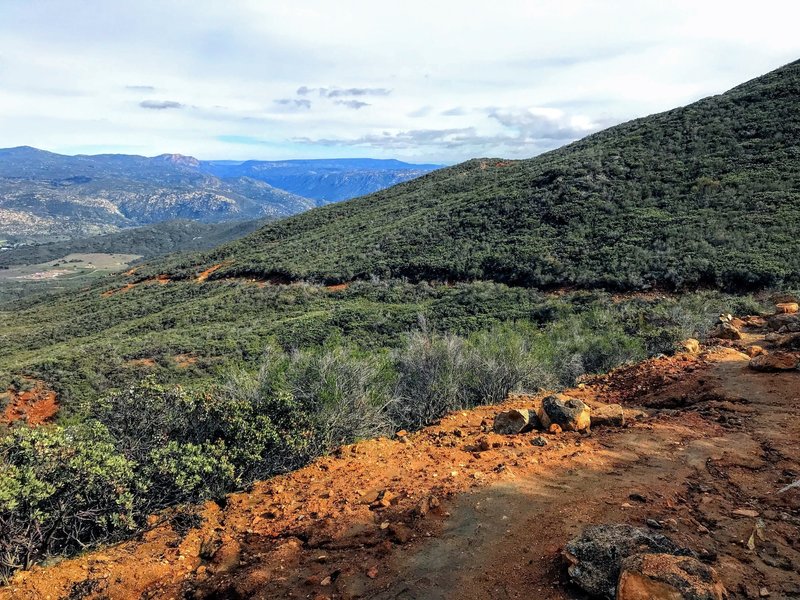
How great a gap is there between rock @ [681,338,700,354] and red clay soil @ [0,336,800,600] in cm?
312

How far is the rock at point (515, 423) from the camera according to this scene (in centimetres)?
729

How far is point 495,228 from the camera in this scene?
32.9 meters

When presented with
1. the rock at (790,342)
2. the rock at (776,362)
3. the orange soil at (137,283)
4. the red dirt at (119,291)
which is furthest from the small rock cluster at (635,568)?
the red dirt at (119,291)

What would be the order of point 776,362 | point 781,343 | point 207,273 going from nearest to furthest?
point 776,362 < point 781,343 < point 207,273

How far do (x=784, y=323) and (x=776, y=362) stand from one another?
4.31 metres

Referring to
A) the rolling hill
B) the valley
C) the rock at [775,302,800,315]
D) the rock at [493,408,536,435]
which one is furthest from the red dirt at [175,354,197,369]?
the rock at [775,302,800,315]

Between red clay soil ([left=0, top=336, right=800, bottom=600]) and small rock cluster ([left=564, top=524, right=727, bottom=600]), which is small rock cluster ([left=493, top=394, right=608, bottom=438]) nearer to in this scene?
red clay soil ([left=0, top=336, right=800, bottom=600])

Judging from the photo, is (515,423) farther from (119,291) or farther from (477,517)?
(119,291)

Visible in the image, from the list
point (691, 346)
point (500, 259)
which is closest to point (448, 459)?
point (691, 346)

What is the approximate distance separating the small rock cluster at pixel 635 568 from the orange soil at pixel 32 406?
19.9m

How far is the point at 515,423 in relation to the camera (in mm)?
7340

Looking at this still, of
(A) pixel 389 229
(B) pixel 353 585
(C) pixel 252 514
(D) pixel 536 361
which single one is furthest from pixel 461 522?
(A) pixel 389 229

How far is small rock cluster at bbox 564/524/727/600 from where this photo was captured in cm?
307

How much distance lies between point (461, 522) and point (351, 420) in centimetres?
345
